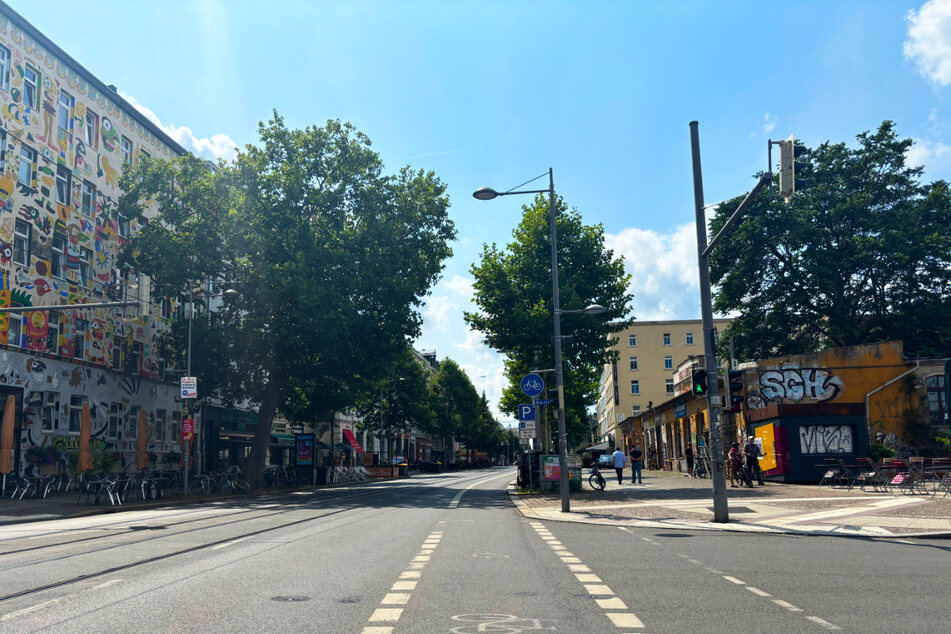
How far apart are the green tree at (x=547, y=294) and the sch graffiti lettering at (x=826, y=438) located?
9.59 m

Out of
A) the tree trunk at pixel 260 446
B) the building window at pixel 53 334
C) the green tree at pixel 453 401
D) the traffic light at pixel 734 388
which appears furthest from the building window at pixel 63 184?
the green tree at pixel 453 401

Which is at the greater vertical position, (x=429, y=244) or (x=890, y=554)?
(x=429, y=244)

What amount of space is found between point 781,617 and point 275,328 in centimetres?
3188

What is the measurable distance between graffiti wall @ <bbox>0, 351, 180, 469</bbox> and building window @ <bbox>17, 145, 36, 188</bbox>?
24.5 feet

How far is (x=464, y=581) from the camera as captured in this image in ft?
29.1

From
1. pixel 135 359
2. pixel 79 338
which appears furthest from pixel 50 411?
pixel 135 359

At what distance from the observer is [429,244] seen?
39.8 meters

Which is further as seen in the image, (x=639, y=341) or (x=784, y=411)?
(x=639, y=341)

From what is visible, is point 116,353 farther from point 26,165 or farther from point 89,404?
point 26,165

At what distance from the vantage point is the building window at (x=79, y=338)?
36.9 metres

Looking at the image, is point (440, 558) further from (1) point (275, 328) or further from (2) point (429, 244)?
(2) point (429, 244)

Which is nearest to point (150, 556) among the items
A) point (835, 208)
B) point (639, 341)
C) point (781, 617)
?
point (781, 617)

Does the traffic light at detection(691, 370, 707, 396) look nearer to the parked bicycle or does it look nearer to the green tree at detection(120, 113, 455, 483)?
the parked bicycle

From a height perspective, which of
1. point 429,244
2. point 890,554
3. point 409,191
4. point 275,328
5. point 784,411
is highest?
point 409,191
